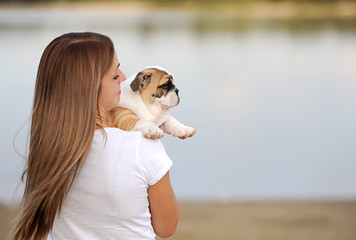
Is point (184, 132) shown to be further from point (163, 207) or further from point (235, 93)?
point (235, 93)

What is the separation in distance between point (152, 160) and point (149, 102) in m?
0.18

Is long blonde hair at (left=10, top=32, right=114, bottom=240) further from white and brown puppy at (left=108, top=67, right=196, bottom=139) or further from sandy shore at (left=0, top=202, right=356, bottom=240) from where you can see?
sandy shore at (left=0, top=202, right=356, bottom=240)

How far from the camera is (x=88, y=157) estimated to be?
101 cm

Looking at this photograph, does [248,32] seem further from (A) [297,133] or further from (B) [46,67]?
(B) [46,67]

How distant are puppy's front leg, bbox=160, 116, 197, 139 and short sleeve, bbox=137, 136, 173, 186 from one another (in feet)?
0.36

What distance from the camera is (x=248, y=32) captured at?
5113 millimetres

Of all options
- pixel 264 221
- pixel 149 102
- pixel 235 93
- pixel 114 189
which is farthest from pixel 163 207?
pixel 235 93

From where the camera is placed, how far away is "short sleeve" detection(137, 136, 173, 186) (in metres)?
0.98

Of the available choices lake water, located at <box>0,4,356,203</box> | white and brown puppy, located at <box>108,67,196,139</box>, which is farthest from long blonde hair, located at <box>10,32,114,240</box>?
lake water, located at <box>0,4,356,203</box>

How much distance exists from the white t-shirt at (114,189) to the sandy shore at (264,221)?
2702mm

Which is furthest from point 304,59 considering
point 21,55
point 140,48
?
point 21,55

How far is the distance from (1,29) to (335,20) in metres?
3.14

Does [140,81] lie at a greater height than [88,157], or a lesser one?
greater

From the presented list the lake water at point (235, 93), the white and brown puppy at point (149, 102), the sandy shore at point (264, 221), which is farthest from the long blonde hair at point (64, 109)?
the lake water at point (235, 93)
